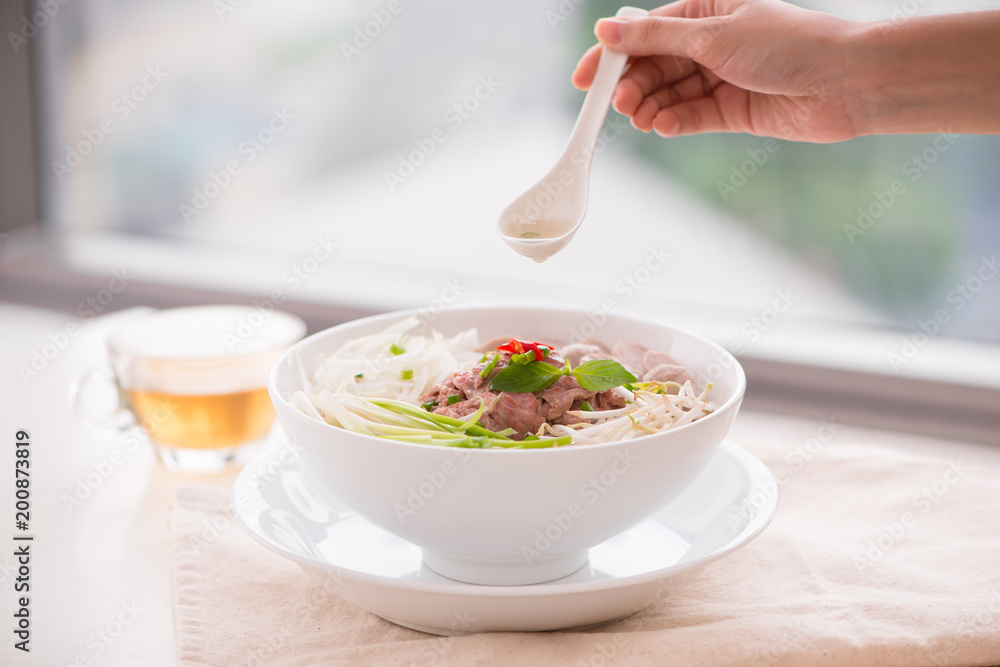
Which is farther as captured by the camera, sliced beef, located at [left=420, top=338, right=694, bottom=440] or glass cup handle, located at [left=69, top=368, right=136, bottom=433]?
glass cup handle, located at [left=69, top=368, right=136, bottom=433]

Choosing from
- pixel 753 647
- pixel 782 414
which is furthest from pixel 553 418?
pixel 782 414

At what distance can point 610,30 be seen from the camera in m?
1.42

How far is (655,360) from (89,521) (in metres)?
0.90

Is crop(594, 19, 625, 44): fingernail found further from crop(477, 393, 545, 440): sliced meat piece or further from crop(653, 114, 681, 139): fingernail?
crop(477, 393, 545, 440): sliced meat piece

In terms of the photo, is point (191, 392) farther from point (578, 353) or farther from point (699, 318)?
point (699, 318)

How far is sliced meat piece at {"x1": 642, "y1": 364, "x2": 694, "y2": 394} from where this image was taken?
45.4 inches

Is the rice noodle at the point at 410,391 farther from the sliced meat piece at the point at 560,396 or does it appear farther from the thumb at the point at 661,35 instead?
the thumb at the point at 661,35

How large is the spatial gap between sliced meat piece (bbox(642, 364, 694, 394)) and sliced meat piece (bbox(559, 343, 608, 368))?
0.07 m

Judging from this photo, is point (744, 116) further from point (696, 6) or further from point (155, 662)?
point (155, 662)

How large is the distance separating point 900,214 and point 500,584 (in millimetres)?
1471

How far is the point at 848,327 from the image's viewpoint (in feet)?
7.04

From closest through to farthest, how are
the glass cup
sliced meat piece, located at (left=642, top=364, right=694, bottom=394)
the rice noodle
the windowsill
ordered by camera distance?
1. the rice noodle
2. sliced meat piece, located at (left=642, top=364, right=694, bottom=394)
3. the glass cup
4. the windowsill

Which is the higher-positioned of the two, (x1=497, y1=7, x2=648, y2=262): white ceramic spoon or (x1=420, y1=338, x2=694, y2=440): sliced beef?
(x1=497, y1=7, x2=648, y2=262): white ceramic spoon

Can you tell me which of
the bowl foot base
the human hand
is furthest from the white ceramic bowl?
the human hand
